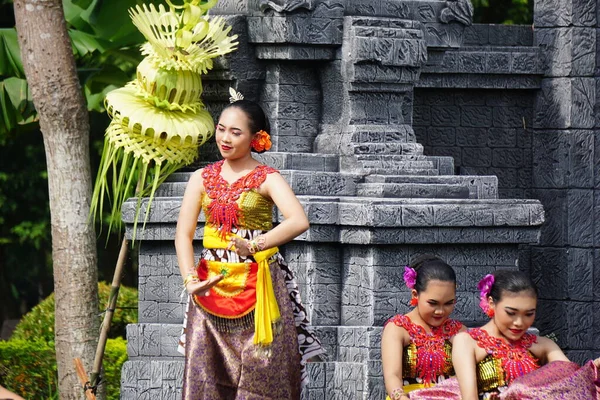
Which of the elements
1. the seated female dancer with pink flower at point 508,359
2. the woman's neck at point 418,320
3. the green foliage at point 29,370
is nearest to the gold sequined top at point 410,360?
the woman's neck at point 418,320

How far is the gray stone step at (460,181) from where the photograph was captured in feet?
24.5

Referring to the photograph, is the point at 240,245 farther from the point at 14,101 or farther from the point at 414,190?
the point at 14,101

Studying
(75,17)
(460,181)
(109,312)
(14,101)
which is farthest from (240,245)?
(75,17)

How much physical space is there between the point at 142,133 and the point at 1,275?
29.6ft

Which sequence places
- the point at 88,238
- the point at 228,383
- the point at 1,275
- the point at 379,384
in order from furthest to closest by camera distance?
the point at 1,275, the point at 88,238, the point at 379,384, the point at 228,383

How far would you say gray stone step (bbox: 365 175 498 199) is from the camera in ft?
24.5

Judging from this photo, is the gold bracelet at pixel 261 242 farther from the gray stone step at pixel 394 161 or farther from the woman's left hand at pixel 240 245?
the gray stone step at pixel 394 161

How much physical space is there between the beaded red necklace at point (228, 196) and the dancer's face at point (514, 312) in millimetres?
1287

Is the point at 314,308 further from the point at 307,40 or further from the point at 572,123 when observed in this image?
the point at 572,123

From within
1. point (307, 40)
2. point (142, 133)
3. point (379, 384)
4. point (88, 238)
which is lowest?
point (379, 384)

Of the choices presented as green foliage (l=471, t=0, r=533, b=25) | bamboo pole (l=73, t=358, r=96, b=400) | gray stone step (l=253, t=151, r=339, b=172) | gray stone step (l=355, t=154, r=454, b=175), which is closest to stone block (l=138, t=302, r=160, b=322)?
bamboo pole (l=73, t=358, r=96, b=400)

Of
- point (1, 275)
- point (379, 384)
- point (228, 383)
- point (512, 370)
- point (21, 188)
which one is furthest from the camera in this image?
point (1, 275)

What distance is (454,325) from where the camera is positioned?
254 inches

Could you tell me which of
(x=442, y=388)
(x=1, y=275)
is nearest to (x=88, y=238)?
(x=442, y=388)
